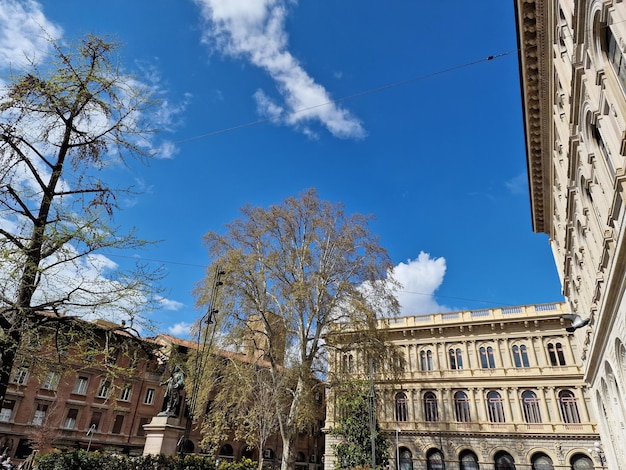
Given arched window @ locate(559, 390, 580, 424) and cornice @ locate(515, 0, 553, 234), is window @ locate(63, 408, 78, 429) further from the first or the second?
arched window @ locate(559, 390, 580, 424)

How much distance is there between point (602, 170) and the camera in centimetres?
1062

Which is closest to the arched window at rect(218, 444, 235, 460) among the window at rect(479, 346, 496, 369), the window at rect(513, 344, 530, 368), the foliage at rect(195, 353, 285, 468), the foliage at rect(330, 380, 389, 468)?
the foliage at rect(330, 380, 389, 468)

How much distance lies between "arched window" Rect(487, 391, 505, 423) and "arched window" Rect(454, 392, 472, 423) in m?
1.75

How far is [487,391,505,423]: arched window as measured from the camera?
33.6 m

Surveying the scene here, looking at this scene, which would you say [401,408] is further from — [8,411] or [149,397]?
[8,411]

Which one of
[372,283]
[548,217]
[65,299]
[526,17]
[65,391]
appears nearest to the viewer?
[65,299]

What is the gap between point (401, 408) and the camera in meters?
37.1

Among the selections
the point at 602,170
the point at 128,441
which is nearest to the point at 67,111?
the point at 602,170

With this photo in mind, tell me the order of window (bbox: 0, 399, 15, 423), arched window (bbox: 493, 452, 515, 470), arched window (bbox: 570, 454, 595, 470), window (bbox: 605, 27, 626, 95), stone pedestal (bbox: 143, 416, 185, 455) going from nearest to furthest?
1. window (bbox: 605, 27, 626, 95)
2. stone pedestal (bbox: 143, 416, 185, 455)
3. arched window (bbox: 570, 454, 595, 470)
4. window (bbox: 0, 399, 15, 423)
5. arched window (bbox: 493, 452, 515, 470)

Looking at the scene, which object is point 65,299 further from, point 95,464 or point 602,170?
point 602,170

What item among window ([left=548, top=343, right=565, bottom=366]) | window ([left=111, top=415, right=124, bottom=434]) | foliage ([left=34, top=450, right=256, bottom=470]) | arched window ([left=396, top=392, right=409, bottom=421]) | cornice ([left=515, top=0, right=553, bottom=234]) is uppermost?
cornice ([left=515, top=0, right=553, bottom=234])

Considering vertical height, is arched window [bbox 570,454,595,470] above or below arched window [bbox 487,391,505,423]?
below

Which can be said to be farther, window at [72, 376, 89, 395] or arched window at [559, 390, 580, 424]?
window at [72, 376, 89, 395]

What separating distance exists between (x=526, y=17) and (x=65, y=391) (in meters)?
40.3
